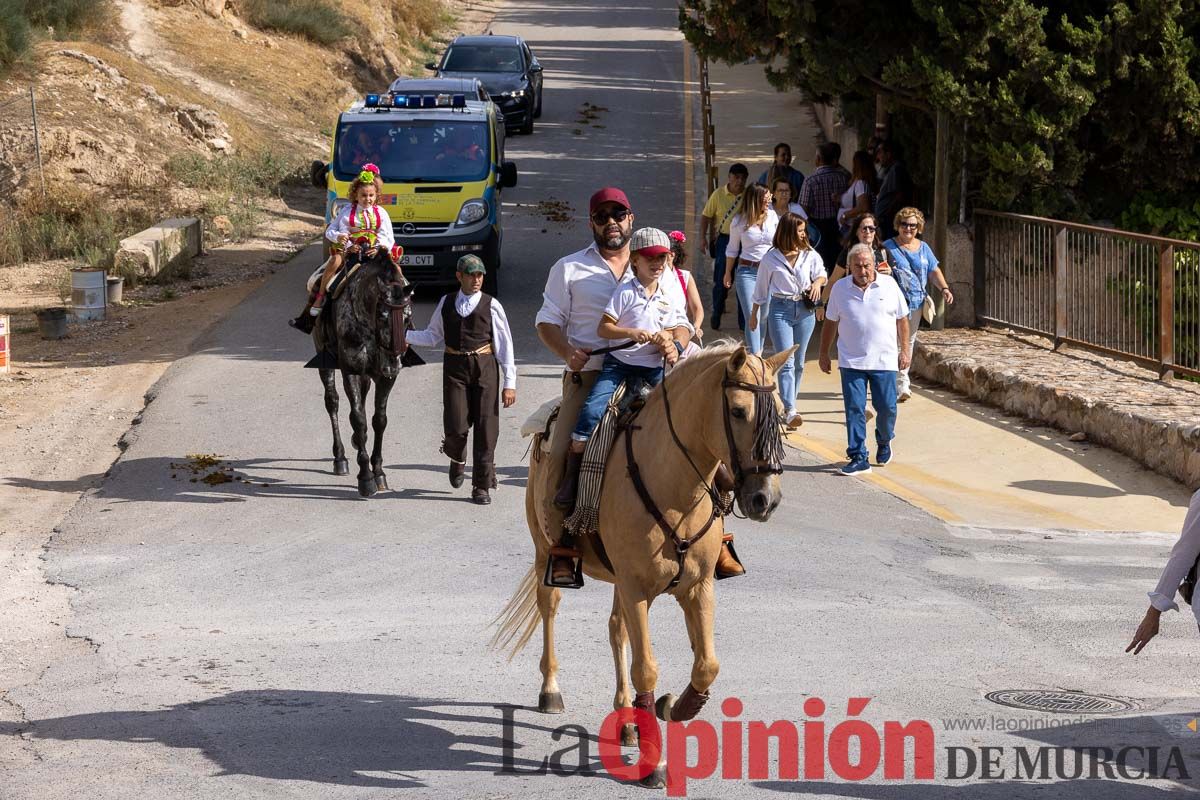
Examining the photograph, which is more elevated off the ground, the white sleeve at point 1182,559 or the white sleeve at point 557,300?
the white sleeve at point 557,300

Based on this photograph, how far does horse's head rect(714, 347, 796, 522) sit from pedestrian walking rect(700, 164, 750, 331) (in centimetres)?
1131

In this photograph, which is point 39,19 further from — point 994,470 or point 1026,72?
point 994,470

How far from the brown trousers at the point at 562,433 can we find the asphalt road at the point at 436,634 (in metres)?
1.07

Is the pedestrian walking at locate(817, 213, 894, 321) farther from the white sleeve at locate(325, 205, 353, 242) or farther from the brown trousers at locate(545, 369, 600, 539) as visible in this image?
the brown trousers at locate(545, 369, 600, 539)

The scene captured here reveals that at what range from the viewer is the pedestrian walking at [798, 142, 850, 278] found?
18.3 metres

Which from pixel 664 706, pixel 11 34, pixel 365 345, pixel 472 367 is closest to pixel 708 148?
pixel 11 34

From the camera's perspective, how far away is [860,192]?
17.7 metres

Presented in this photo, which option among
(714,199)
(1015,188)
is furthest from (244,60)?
(1015,188)

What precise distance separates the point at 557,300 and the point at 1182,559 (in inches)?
136

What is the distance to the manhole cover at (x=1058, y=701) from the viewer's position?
766cm

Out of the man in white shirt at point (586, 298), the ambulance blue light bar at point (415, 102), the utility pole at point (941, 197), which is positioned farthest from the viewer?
the ambulance blue light bar at point (415, 102)

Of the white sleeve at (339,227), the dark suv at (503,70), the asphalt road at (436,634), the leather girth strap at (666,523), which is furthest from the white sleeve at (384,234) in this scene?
the dark suv at (503,70)

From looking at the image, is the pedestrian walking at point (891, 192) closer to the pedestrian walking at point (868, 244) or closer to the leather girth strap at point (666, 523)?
the pedestrian walking at point (868, 244)

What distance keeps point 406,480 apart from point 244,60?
24943mm
